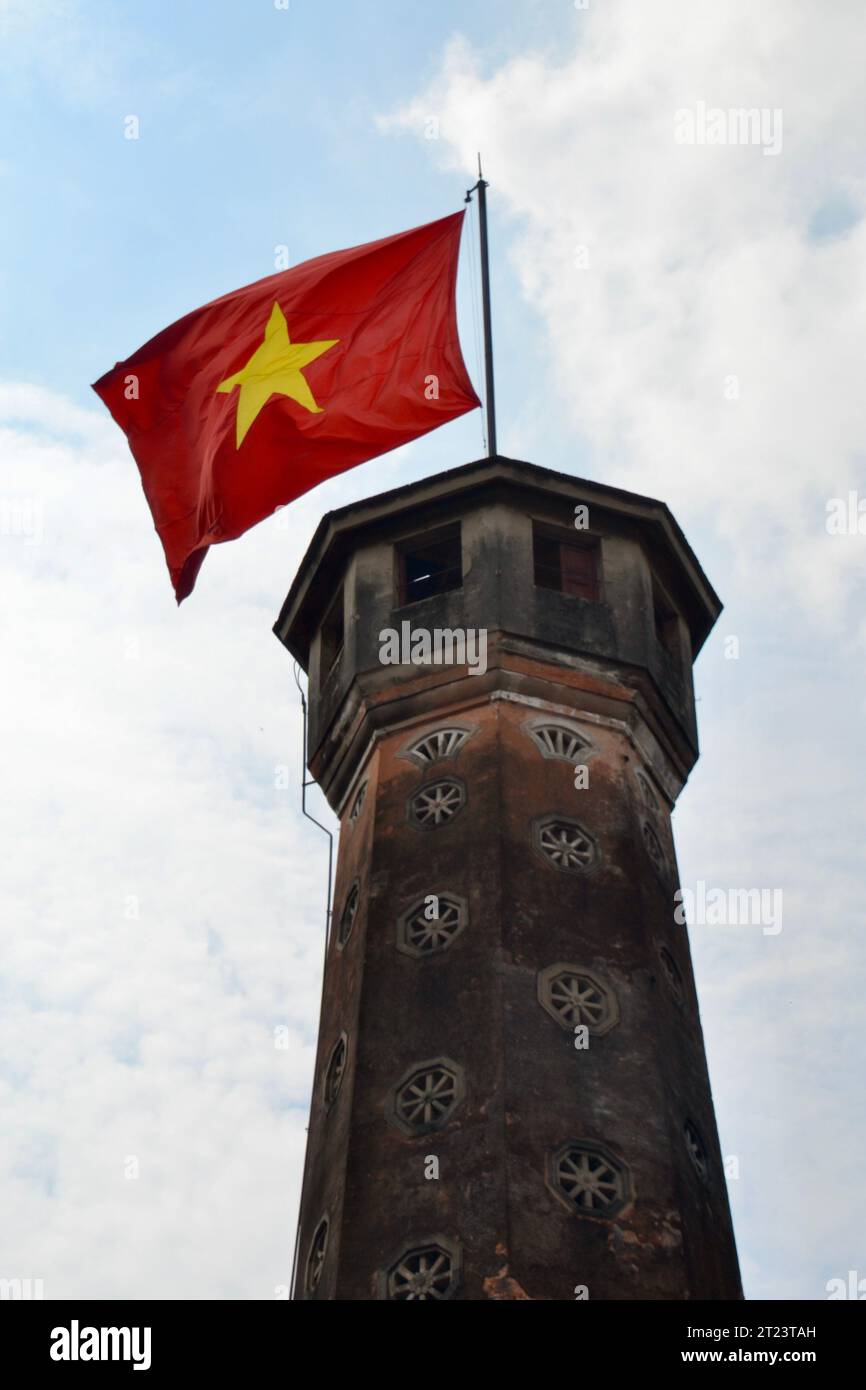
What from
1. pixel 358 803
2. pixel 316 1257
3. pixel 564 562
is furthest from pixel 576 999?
pixel 564 562

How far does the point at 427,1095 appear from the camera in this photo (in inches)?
1050

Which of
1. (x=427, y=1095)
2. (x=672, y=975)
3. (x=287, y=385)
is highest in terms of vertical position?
(x=287, y=385)

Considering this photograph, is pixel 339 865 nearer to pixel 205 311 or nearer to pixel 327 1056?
pixel 327 1056

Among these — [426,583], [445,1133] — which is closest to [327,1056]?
[445,1133]

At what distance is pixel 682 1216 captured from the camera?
25672 millimetres

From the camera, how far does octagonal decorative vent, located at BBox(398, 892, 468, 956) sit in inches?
1115

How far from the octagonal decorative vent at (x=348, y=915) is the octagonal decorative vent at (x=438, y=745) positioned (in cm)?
198

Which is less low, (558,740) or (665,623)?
(665,623)

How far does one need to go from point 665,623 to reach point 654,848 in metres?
5.07

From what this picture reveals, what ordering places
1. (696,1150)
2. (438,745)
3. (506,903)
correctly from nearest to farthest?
(696,1150) → (506,903) → (438,745)

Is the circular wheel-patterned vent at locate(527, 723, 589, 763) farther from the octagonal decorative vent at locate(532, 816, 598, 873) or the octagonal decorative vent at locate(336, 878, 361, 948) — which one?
the octagonal decorative vent at locate(336, 878, 361, 948)

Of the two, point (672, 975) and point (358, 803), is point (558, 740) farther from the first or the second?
point (672, 975)

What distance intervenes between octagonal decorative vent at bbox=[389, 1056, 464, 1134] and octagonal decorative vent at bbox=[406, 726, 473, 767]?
5.17m
